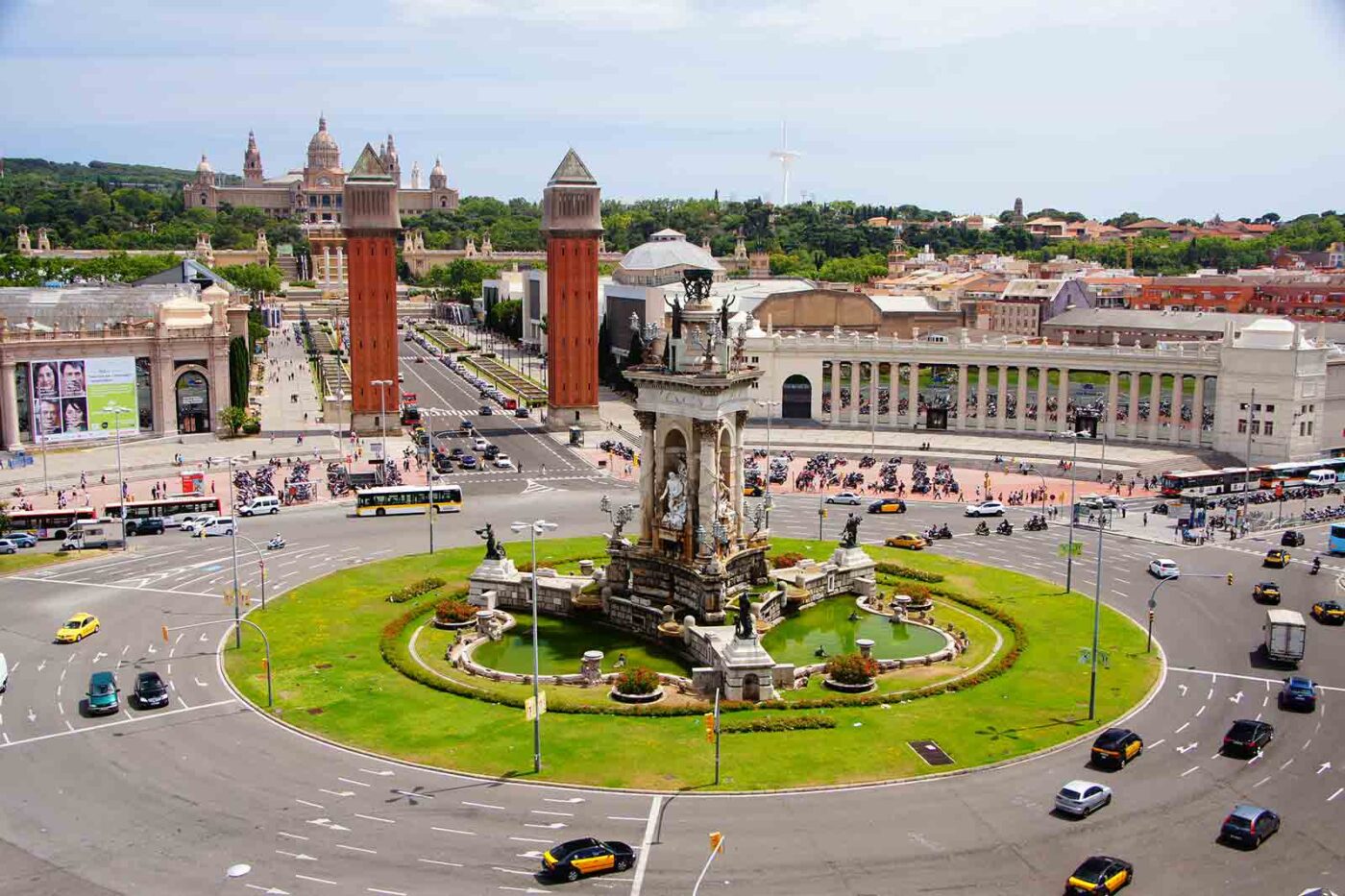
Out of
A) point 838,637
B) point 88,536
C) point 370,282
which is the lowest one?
point 838,637

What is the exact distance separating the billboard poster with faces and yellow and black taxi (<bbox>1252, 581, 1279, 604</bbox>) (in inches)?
4304

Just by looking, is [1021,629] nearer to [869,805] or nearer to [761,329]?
[869,805]

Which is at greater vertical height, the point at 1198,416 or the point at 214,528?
the point at 1198,416

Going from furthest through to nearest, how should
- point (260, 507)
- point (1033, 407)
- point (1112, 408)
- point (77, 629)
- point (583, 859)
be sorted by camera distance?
point (1033, 407) < point (1112, 408) < point (260, 507) < point (77, 629) < point (583, 859)

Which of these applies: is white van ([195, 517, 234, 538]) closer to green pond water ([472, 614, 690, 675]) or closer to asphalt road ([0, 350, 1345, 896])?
asphalt road ([0, 350, 1345, 896])

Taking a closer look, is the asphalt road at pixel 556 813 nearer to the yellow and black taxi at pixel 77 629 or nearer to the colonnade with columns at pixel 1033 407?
the yellow and black taxi at pixel 77 629

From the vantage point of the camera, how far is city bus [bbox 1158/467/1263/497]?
11112cm

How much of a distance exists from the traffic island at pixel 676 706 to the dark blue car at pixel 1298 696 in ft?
19.8

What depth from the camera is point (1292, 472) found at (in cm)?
11712

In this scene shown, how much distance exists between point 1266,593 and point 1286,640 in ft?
44.7

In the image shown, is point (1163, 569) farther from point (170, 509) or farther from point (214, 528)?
point (170, 509)

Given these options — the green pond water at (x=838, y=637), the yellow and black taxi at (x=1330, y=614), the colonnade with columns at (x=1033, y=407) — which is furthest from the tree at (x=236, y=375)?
the yellow and black taxi at (x=1330, y=614)

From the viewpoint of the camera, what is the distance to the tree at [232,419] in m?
136

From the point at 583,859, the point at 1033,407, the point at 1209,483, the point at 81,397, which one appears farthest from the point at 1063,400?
the point at 583,859
